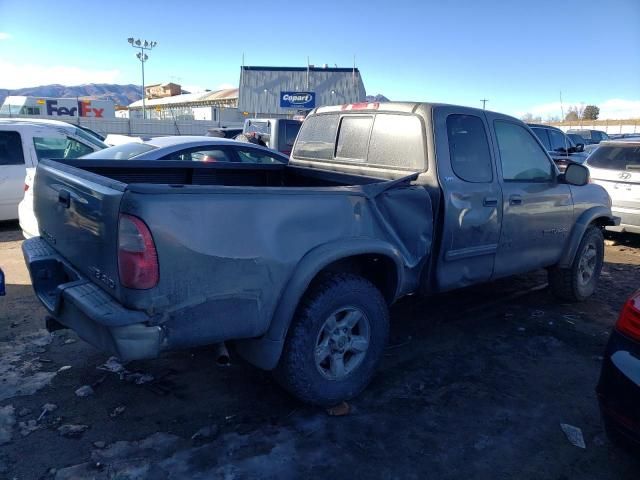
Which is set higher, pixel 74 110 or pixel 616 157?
pixel 74 110

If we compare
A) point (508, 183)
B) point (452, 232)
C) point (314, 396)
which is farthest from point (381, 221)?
point (508, 183)

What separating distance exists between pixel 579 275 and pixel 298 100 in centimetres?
3303

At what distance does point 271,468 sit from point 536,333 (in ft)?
9.99

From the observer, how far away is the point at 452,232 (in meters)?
3.80

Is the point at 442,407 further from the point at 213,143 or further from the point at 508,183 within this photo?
the point at 213,143

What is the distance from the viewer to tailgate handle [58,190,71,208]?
2.99 m

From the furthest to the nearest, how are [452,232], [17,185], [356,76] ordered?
[356,76], [17,185], [452,232]

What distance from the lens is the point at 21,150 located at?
8188 mm

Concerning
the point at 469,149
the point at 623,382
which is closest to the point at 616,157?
the point at 469,149

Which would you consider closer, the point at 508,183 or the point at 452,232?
the point at 452,232

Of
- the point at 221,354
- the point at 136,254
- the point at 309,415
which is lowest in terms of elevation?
the point at 309,415

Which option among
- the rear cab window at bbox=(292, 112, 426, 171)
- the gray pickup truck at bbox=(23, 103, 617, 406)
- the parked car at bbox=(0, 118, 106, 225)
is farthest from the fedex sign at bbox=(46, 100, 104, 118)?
the gray pickup truck at bbox=(23, 103, 617, 406)

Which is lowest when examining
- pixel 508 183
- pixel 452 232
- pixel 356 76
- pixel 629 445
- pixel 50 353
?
pixel 50 353

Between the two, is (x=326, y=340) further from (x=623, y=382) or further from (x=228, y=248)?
(x=623, y=382)
